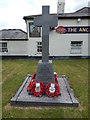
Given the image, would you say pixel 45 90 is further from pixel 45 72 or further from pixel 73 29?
pixel 73 29

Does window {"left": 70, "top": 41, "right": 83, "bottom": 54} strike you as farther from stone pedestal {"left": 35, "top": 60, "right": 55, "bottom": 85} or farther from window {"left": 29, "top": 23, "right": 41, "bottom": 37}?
stone pedestal {"left": 35, "top": 60, "right": 55, "bottom": 85}

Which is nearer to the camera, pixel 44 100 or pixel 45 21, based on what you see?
pixel 44 100

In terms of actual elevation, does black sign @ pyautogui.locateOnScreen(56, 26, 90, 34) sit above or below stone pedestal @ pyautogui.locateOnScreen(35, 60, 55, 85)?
above

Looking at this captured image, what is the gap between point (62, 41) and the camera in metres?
12.5

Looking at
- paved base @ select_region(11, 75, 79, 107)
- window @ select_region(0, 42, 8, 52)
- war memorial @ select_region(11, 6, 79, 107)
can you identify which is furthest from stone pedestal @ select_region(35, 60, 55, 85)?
window @ select_region(0, 42, 8, 52)

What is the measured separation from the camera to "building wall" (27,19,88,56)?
11959 mm

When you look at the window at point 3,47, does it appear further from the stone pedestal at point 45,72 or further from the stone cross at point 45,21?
the stone pedestal at point 45,72

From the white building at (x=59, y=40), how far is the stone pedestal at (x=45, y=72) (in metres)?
7.92

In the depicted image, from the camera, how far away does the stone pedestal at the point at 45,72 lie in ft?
16.2

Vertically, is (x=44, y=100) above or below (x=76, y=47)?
below

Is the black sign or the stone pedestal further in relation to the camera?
the black sign

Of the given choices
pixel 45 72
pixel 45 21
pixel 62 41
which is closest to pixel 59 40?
pixel 62 41

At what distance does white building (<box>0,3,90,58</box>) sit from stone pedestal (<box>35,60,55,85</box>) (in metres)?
7.92

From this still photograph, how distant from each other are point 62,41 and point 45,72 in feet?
27.2
